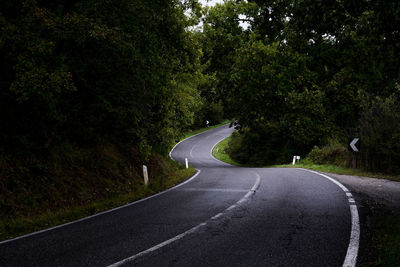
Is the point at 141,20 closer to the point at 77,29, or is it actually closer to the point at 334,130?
the point at 77,29

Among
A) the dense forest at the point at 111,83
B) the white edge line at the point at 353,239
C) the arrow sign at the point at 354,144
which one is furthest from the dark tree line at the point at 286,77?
the white edge line at the point at 353,239

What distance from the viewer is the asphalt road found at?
4.69 metres

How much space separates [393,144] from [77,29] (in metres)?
13.2

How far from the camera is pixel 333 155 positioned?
21188 mm

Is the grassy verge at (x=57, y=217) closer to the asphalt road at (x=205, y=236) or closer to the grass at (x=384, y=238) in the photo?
the asphalt road at (x=205, y=236)

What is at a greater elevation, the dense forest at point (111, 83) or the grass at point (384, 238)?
the dense forest at point (111, 83)

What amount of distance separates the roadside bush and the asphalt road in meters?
10.7

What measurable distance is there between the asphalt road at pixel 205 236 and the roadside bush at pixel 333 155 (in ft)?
35.1

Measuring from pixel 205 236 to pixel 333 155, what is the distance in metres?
17.5

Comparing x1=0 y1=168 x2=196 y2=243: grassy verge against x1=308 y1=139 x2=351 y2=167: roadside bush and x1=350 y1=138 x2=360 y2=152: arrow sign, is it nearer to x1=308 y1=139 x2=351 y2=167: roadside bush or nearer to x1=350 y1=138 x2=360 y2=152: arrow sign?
x1=350 y1=138 x2=360 y2=152: arrow sign

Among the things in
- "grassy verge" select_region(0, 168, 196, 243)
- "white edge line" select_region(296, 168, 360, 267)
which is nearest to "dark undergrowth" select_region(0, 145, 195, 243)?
"grassy verge" select_region(0, 168, 196, 243)

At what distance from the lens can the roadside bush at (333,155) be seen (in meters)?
19.2

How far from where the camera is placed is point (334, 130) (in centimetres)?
2403

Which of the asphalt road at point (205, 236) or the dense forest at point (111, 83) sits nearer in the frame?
the asphalt road at point (205, 236)
